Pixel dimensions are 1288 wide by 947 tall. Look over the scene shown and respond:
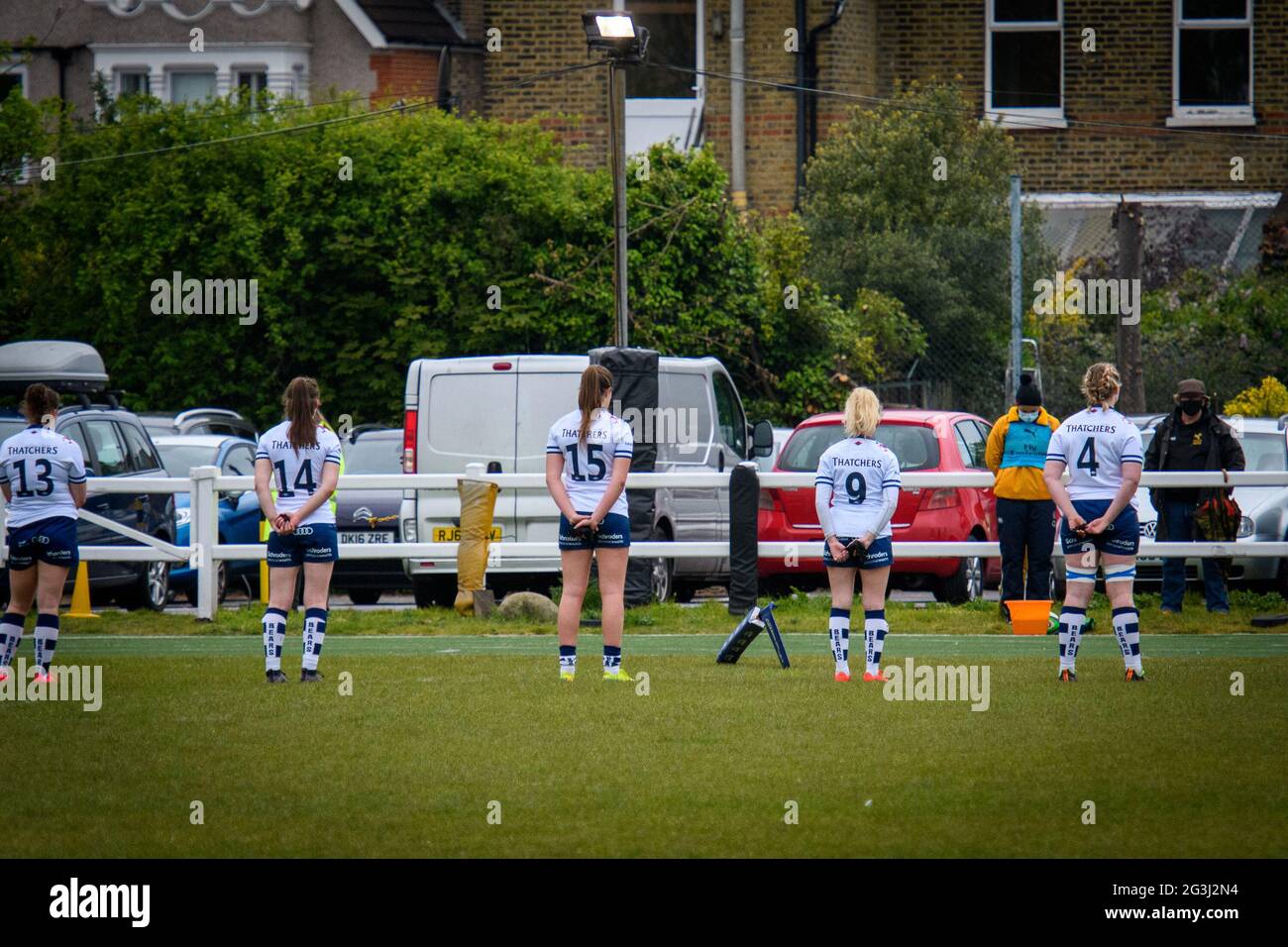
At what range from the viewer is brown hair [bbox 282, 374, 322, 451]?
38.9 feet

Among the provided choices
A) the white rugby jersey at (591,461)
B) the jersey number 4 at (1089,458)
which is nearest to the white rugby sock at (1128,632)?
the jersey number 4 at (1089,458)

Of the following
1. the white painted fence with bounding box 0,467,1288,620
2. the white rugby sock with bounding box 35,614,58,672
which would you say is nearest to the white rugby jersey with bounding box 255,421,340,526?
the white rugby sock with bounding box 35,614,58,672

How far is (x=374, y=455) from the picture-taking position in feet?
68.8

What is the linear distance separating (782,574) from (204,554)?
5.29 m

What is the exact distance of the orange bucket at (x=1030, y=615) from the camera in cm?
1517

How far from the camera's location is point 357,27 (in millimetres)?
31812

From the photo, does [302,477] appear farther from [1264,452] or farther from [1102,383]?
[1264,452]

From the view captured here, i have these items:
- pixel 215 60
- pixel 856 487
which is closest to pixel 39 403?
pixel 856 487

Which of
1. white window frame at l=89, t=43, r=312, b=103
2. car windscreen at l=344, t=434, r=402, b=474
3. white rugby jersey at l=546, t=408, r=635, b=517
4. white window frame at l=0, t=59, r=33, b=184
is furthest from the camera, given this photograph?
white window frame at l=89, t=43, r=312, b=103

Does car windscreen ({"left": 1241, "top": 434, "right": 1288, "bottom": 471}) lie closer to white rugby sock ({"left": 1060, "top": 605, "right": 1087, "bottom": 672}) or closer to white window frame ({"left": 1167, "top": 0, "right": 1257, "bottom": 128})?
white rugby sock ({"left": 1060, "top": 605, "right": 1087, "bottom": 672})

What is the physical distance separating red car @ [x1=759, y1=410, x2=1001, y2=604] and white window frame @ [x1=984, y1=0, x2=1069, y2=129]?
15720mm

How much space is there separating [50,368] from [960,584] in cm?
891

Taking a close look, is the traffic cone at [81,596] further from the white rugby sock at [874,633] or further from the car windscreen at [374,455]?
the white rugby sock at [874,633]

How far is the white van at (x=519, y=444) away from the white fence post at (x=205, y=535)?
1.84 metres
